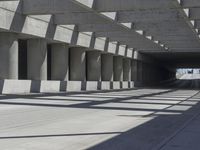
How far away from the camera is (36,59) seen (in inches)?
1602

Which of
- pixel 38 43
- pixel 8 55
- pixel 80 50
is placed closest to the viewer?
pixel 8 55

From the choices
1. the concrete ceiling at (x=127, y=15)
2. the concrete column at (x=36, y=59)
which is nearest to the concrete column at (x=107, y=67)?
the concrete ceiling at (x=127, y=15)

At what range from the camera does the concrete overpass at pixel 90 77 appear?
1161 cm

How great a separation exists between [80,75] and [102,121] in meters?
35.6

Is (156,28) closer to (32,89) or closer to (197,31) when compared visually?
(197,31)

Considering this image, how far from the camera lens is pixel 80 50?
165ft

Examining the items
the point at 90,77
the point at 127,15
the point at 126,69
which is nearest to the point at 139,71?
the point at 126,69

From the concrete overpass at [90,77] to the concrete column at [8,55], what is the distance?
7 centimetres

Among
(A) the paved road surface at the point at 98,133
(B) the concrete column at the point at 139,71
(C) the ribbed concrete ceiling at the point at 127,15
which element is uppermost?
(C) the ribbed concrete ceiling at the point at 127,15

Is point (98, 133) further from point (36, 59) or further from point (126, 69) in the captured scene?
point (126, 69)

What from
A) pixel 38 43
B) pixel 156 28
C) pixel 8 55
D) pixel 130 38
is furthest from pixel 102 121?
pixel 130 38

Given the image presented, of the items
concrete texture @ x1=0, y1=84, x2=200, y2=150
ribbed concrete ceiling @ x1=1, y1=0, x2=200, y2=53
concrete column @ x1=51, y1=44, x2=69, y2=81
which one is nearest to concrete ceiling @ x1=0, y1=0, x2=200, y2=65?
ribbed concrete ceiling @ x1=1, y1=0, x2=200, y2=53

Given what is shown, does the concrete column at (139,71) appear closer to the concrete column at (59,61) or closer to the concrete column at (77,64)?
the concrete column at (77,64)

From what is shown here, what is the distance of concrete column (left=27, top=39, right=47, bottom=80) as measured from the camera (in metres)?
40.3
